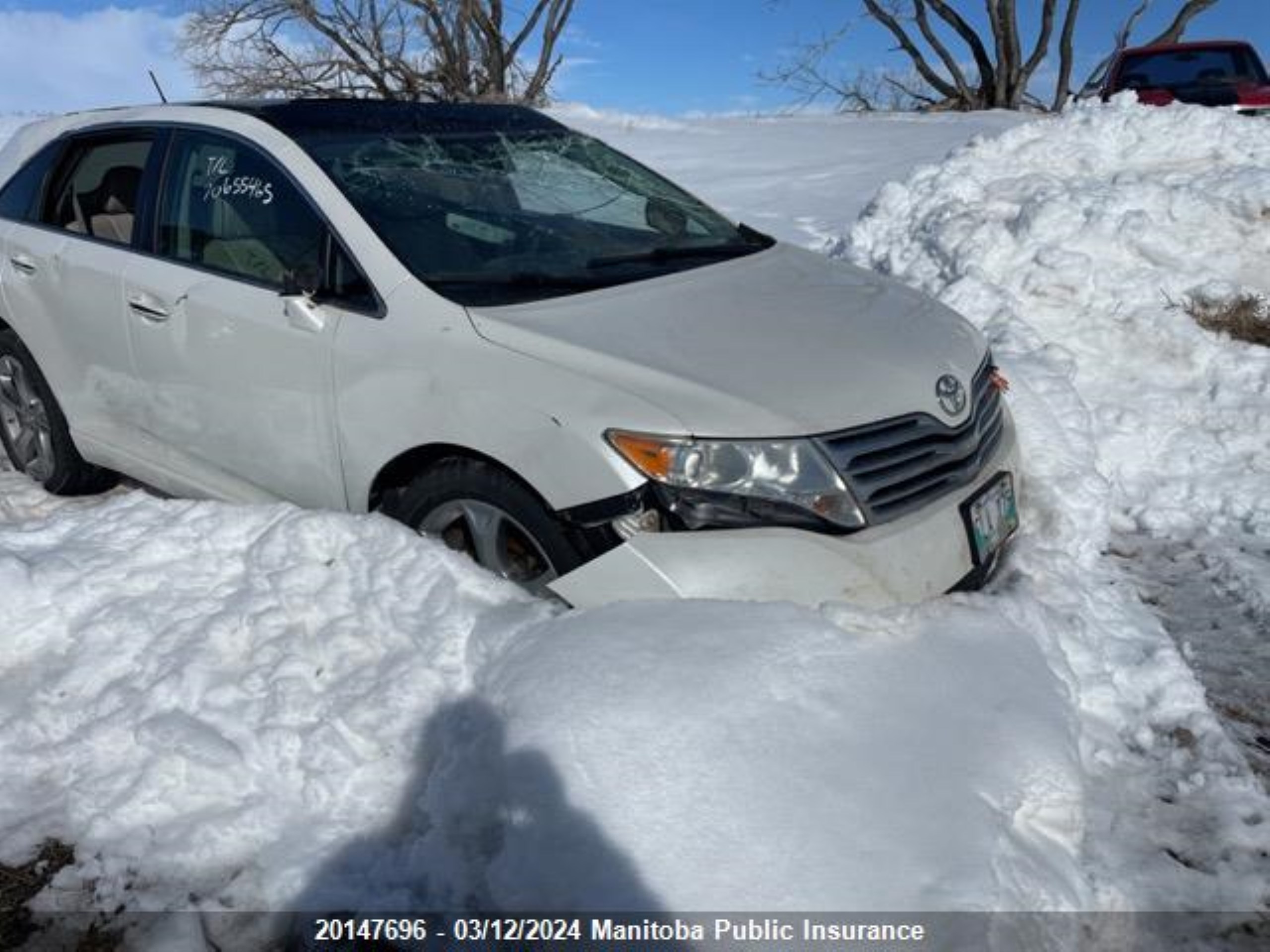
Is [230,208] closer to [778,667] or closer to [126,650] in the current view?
[126,650]

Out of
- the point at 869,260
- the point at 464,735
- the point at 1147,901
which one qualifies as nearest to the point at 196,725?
the point at 464,735

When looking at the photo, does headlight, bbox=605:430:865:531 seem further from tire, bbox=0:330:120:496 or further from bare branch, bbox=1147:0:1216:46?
bare branch, bbox=1147:0:1216:46

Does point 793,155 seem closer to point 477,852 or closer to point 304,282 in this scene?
point 304,282

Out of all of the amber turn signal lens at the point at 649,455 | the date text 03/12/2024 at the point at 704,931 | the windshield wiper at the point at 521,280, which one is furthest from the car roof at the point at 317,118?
the date text 03/12/2024 at the point at 704,931

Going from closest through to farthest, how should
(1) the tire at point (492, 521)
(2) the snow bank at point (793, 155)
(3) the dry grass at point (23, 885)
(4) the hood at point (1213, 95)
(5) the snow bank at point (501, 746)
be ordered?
(5) the snow bank at point (501, 746), (3) the dry grass at point (23, 885), (1) the tire at point (492, 521), (2) the snow bank at point (793, 155), (4) the hood at point (1213, 95)

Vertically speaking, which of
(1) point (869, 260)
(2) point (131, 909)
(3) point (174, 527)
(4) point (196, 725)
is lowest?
(2) point (131, 909)

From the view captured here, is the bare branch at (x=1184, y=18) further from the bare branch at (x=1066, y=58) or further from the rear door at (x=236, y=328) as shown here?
the rear door at (x=236, y=328)

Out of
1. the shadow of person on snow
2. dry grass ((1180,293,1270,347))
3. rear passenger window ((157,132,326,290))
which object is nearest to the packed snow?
the shadow of person on snow

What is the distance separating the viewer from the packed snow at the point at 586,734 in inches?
79.2

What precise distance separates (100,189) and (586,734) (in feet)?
10.7

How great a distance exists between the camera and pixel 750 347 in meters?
2.74

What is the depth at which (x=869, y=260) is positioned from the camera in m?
6.49

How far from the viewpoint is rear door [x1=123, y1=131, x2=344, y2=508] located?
10.0 feet

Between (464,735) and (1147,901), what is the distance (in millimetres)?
1508
